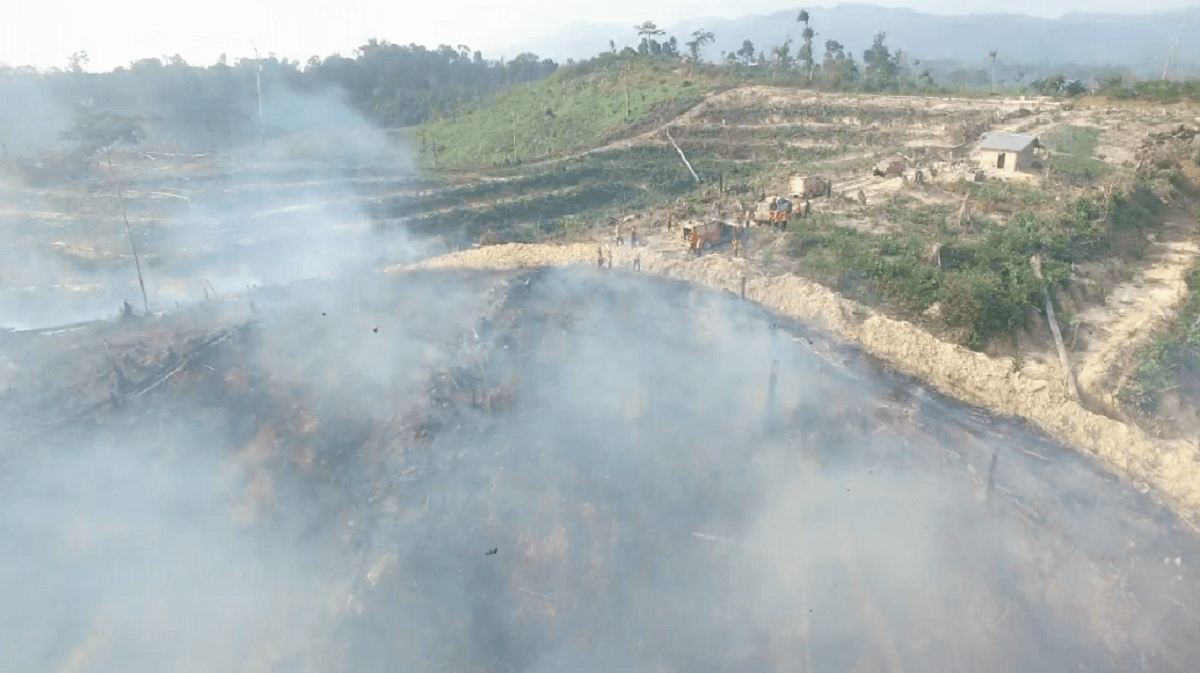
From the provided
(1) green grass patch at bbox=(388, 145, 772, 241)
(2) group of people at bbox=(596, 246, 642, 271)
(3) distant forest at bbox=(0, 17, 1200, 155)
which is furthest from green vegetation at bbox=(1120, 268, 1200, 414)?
(3) distant forest at bbox=(0, 17, 1200, 155)

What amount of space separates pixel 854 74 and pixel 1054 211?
33215 millimetres

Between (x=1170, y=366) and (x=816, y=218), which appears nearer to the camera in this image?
(x=1170, y=366)

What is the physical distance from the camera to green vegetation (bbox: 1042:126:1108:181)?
27.2 m

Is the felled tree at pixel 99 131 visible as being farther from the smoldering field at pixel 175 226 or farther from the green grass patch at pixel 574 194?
the green grass patch at pixel 574 194

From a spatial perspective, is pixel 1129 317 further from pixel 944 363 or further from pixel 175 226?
pixel 175 226

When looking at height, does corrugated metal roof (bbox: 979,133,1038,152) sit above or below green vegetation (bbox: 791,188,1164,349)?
above

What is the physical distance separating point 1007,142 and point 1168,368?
1452cm

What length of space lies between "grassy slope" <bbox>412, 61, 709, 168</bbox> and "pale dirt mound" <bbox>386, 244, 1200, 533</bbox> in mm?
20398

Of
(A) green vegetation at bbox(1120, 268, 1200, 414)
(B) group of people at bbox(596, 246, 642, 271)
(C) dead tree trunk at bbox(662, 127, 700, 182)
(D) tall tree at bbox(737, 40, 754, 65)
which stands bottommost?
(A) green vegetation at bbox(1120, 268, 1200, 414)

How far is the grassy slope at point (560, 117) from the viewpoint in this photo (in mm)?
45188

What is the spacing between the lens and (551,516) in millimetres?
13117

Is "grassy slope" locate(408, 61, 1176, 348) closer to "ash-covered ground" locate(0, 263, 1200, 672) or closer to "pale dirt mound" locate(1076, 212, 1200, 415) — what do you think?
"pale dirt mound" locate(1076, 212, 1200, 415)

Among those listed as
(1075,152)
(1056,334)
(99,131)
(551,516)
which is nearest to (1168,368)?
(1056,334)

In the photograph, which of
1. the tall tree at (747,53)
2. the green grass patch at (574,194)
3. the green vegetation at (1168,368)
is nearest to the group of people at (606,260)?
the green grass patch at (574,194)
